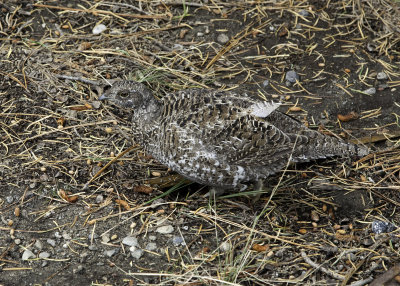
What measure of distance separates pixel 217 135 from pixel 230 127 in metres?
0.14

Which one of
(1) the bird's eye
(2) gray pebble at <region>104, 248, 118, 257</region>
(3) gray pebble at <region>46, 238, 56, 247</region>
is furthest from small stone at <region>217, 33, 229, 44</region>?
(3) gray pebble at <region>46, 238, 56, 247</region>

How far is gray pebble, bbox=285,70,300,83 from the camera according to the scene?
6.20m

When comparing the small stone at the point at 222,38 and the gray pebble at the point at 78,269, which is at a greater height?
the small stone at the point at 222,38

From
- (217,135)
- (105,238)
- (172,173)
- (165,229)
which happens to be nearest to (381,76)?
(217,135)

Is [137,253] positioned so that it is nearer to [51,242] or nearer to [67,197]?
[51,242]

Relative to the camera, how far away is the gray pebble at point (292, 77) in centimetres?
620

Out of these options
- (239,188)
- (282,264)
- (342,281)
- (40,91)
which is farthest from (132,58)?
(342,281)

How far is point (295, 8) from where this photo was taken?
6879mm

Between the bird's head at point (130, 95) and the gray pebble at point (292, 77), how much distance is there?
1856 millimetres

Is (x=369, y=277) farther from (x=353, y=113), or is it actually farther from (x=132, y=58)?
(x=132, y=58)

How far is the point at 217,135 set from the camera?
15.7 feet

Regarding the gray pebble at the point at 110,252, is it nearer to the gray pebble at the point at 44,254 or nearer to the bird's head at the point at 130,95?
the gray pebble at the point at 44,254

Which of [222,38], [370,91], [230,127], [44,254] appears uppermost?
[230,127]

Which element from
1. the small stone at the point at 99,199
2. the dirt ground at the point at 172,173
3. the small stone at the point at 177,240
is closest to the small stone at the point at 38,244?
the dirt ground at the point at 172,173
